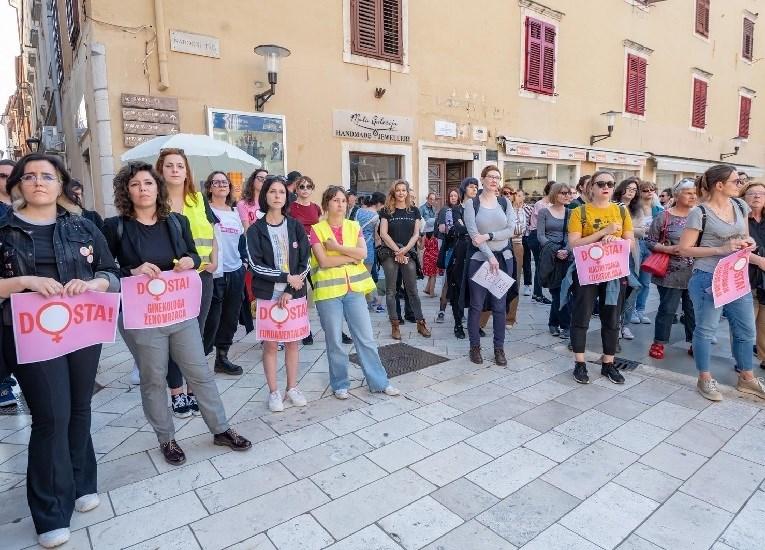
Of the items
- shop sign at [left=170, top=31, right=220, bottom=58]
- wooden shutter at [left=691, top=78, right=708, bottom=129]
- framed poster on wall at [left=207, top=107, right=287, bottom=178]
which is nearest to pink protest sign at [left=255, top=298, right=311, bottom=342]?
framed poster on wall at [left=207, top=107, right=287, bottom=178]

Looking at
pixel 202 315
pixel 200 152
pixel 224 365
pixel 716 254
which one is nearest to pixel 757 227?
pixel 716 254

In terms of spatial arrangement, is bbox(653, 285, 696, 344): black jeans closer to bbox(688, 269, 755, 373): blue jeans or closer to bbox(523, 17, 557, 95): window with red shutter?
bbox(688, 269, 755, 373): blue jeans

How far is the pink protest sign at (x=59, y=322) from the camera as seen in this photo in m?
2.16

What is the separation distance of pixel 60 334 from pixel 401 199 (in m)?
3.93

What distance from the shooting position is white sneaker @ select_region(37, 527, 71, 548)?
7.43 feet

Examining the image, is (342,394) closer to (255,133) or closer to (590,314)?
(590,314)

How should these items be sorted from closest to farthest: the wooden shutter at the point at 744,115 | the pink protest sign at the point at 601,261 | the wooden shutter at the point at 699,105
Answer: the pink protest sign at the point at 601,261 → the wooden shutter at the point at 699,105 → the wooden shutter at the point at 744,115

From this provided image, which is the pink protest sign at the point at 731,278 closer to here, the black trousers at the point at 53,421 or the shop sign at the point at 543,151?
the black trousers at the point at 53,421

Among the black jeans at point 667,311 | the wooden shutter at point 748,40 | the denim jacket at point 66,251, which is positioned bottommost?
the black jeans at point 667,311

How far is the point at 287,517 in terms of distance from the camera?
8.13 feet

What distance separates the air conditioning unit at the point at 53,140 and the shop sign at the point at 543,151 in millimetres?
10774

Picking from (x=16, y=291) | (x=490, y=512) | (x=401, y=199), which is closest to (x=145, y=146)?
(x=401, y=199)

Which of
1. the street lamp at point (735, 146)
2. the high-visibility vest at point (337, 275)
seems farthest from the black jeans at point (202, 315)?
the street lamp at point (735, 146)

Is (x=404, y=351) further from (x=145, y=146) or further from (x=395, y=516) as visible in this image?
(x=145, y=146)
